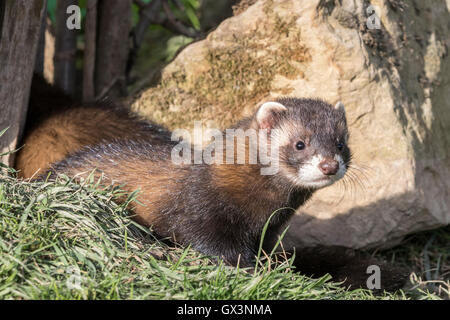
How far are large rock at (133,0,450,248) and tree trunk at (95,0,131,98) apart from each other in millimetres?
1014

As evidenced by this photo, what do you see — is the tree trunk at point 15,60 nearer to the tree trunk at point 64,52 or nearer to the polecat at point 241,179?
the polecat at point 241,179

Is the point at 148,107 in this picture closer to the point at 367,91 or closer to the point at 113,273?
the point at 367,91

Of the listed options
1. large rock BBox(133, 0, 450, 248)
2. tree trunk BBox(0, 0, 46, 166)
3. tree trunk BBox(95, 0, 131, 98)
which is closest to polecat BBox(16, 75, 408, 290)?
tree trunk BBox(0, 0, 46, 166)

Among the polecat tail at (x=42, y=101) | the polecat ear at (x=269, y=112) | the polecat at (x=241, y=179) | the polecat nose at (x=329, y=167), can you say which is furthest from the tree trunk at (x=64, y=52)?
the polecat nose at (x=329, y=167)

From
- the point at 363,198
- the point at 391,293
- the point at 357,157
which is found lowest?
the point at 391,293

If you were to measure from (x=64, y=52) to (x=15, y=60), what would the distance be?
85.7 inches

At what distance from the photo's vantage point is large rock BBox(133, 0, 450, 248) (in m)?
6.34

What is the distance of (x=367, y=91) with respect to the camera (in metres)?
6.34

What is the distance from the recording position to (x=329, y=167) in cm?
450

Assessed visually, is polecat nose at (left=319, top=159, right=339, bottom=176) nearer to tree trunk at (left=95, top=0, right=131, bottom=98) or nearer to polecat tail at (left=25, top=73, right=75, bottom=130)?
Result: polecat tail at (left=25, top=73, right=75, bottom=130)

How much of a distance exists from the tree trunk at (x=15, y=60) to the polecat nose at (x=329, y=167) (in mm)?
3191

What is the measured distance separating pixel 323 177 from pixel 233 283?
1.18 metres

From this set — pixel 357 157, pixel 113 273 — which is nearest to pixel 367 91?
pixel 357 157

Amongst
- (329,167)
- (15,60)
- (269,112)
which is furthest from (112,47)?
(329,167)
